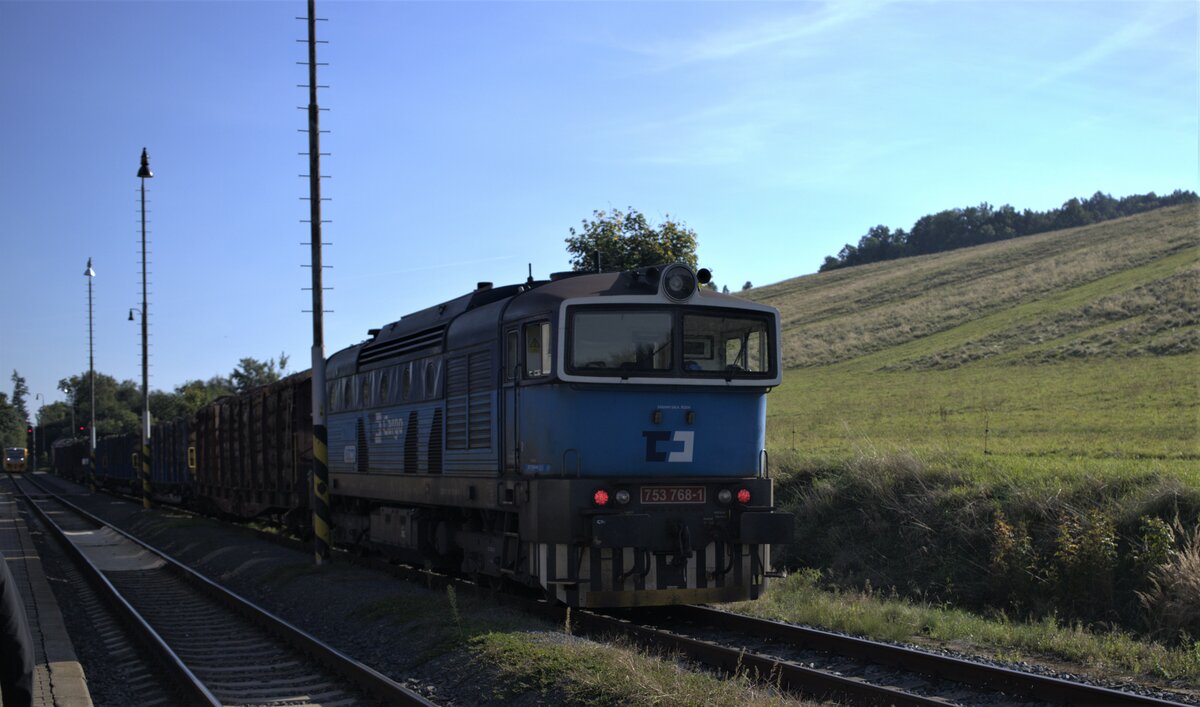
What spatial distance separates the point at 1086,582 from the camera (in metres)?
12.1

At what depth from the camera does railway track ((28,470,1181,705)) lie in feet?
26.0

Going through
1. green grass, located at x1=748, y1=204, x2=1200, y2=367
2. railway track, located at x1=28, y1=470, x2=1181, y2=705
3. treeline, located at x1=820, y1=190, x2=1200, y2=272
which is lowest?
railway track, located at x1=28, y1=470, x2=1181, y2=705

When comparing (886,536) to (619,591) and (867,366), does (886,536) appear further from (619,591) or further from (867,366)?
(867,366)

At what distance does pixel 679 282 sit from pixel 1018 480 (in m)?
6.23

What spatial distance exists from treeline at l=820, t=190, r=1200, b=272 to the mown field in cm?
6413

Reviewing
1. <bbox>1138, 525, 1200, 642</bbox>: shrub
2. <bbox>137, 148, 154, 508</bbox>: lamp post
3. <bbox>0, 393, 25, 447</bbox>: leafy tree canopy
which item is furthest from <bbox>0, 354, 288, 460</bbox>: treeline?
<bbox>1138, 525, 1200, 642</bbox>: shrub

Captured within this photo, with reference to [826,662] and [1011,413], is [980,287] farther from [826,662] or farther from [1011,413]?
[826,662]

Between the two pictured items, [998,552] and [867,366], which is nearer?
[998,552]

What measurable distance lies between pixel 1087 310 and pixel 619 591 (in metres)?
36.7

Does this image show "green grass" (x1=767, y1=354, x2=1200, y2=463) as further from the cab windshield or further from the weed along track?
the weed along track

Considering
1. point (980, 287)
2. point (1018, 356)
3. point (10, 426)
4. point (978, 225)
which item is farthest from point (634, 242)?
point (10, 426)

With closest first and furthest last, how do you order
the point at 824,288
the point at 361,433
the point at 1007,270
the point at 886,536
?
the point at 886,536 < the point at 361,433 < the point at 1007,270 < the point at 824,288

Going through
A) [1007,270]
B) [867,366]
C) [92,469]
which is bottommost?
[92,469]

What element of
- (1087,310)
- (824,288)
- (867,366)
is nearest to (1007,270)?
(824,288)
